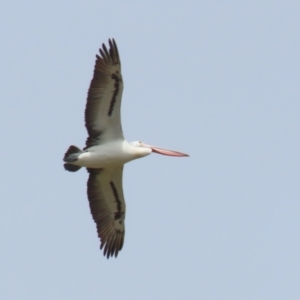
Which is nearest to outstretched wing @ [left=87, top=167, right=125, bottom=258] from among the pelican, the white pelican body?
the pelican

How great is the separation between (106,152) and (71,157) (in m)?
0.75

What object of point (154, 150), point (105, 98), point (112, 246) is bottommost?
point (112, 246)

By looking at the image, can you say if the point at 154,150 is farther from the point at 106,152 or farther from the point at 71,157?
the point at 71,157

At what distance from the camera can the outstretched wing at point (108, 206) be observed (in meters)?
23.9

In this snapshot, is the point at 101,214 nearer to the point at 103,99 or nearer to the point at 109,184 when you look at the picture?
the point at 109,184

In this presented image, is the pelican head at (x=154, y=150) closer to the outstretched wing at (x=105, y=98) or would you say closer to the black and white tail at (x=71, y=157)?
the outstretched wing at (x=105, y=98)

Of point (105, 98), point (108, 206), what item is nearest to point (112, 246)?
point (108, 206)

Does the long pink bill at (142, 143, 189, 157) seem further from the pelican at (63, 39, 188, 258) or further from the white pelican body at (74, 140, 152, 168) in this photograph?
the white pelican body at (74, 140, 152, 168)

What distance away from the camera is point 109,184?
24.0 m

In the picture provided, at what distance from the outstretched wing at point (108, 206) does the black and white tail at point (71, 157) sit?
855 millimetres

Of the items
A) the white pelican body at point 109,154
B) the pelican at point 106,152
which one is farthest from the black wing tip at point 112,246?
the white pelican body at point 109,154

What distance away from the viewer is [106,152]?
911 inches

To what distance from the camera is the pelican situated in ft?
74.9

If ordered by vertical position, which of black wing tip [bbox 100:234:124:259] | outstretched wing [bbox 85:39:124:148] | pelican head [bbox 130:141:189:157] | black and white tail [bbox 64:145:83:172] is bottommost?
black wing tip [bbox 100:234:124:259]
